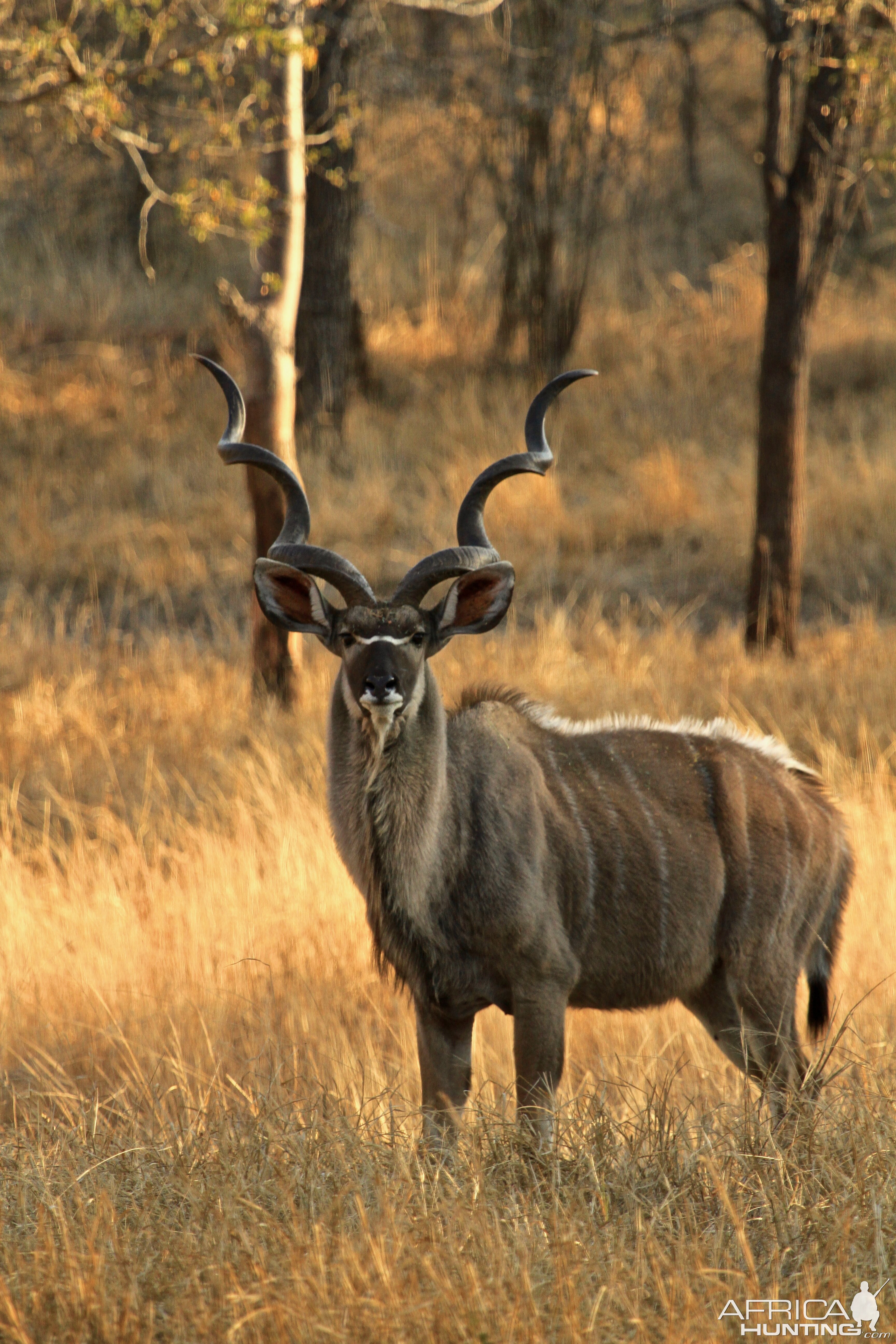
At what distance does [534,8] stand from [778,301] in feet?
20.4

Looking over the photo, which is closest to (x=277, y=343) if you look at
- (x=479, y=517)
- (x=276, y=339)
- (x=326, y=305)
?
(x=276, y=339)

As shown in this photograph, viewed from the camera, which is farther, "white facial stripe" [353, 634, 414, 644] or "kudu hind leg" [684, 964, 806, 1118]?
"kudu hind leg" [684, 964, 806, 1118]

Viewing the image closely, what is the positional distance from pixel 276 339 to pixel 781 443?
10.5 feet

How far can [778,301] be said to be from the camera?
27.5 feet

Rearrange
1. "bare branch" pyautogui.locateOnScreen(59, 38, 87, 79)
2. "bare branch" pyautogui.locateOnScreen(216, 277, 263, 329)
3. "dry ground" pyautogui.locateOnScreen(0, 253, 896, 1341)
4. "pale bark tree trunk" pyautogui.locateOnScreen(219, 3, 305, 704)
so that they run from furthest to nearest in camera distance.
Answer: "pale bark tree trunk" pyautogui.locateOnScreen(219, 3, 305, 704)
"bare branch" pyautogui.locateOnScreen(216, 277, 263, 329)
"bare branch" pyautogui.locateOnScreen(59, 38, 87, 79)
"dry ground" pyautogui.locateOnScreen(0, 253, 896, 1341)

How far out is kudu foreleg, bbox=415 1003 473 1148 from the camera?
12.1ft

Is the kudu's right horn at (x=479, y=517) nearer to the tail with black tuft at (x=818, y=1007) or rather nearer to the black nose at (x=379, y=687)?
the black nose at (x=379, y=687)

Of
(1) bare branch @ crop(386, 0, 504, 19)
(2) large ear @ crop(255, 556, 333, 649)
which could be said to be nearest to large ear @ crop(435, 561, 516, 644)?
(2) large ear @ crop(255, 556, 333, 649)

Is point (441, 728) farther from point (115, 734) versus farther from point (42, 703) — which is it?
point (42, 703)

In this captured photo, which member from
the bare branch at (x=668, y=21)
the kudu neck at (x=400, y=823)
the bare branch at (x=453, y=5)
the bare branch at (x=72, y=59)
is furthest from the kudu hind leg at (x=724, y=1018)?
the bare branch at (x=668, y=21)

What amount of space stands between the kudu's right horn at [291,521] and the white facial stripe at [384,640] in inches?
4.7

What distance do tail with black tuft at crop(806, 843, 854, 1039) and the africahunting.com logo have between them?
1759 mm

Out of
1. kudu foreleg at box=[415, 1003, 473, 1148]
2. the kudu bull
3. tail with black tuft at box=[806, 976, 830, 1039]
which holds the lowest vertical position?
tail with black tuft at box=[806, 976, 830, 1039]

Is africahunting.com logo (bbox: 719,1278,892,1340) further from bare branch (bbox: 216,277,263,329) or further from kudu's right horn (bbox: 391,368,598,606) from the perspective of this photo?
bare branch (bbox: 216,277,263,329)
